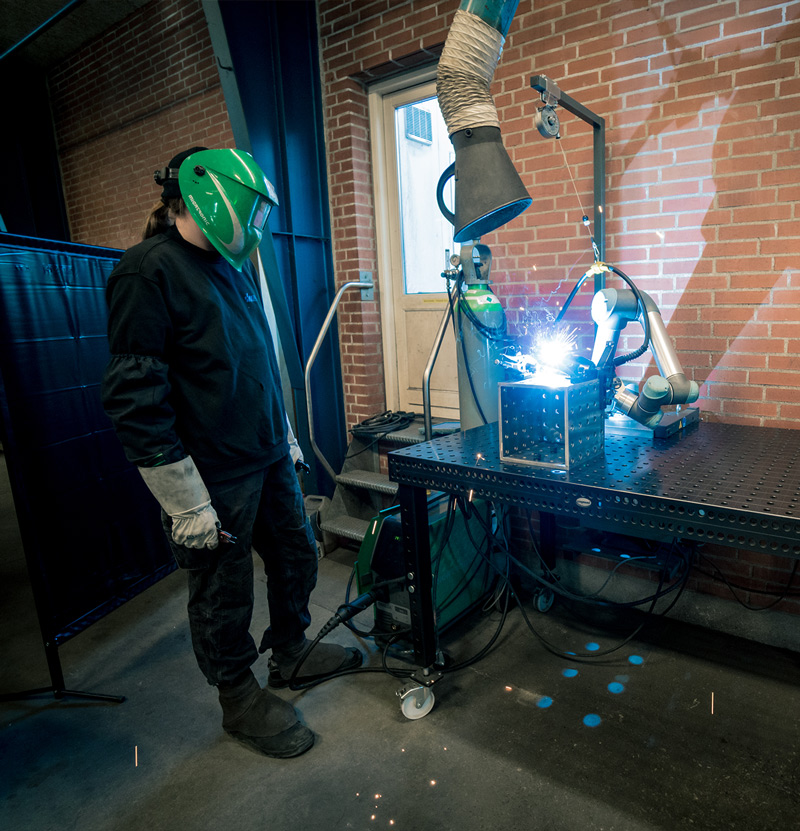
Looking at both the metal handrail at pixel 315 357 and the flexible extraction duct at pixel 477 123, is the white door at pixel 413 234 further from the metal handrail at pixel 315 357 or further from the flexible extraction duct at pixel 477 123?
the flexible extraction duct at pixel 477 123

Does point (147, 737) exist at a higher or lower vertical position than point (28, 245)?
lower

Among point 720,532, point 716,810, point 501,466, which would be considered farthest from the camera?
point 501,466

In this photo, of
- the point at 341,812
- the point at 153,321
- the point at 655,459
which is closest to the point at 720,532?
the point at 655,459

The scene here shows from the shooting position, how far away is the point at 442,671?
2057mm

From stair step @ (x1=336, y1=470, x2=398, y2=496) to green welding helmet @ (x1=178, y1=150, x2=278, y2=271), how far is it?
161 cm

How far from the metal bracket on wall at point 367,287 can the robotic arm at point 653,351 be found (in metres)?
1.89

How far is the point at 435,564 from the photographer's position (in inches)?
84.0

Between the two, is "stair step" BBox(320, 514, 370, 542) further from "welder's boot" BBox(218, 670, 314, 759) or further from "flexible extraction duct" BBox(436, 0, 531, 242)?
"flexible extraction duct" BBox(436, 0, 531, 242)

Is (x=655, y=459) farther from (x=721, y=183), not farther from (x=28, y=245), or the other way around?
(x=28, y=245)

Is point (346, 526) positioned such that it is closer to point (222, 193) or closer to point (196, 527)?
point (196, 527)

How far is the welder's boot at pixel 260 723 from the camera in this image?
1.71 meters

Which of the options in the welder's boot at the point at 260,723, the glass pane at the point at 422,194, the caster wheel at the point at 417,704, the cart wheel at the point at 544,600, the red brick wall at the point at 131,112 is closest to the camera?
the welder's boot at the point at 260,723

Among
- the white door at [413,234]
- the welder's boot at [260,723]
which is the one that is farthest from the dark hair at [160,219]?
the white door at [413,234]

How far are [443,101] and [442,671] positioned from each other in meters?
1.83
